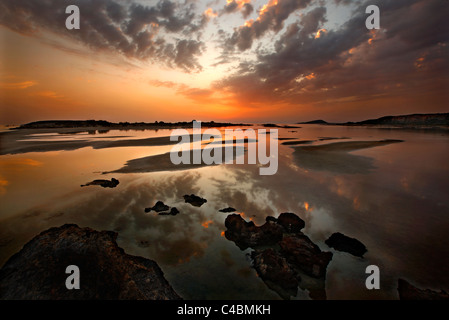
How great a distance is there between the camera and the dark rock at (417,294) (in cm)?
352

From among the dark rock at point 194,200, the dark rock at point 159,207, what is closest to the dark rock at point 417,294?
the dark rock at point 194,200

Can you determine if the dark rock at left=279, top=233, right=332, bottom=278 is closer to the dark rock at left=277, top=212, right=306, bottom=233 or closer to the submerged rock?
the submerged rock

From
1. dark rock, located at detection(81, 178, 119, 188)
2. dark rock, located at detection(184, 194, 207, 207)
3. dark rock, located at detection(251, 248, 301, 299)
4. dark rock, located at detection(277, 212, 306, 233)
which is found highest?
dark rock, located at detection(81, 178, 119, 188)

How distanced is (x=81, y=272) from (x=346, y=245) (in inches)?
269

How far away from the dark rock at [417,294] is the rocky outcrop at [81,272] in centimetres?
474

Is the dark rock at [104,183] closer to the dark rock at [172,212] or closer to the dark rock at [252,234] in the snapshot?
the dark rock at [172,212]

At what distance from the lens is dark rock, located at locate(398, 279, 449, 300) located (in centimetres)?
352

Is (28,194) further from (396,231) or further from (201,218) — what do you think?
(396,231)

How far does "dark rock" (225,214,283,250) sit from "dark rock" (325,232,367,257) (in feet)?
5.22

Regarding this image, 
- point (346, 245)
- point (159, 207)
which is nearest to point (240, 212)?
point (159, 207)

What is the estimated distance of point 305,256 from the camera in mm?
4754

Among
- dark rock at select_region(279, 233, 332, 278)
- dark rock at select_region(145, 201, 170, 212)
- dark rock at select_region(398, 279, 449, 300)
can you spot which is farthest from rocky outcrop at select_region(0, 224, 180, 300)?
dark rock at select_region(398, 279, 449, 300)

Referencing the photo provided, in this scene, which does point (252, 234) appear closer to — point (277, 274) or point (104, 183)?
point (277, 274)
